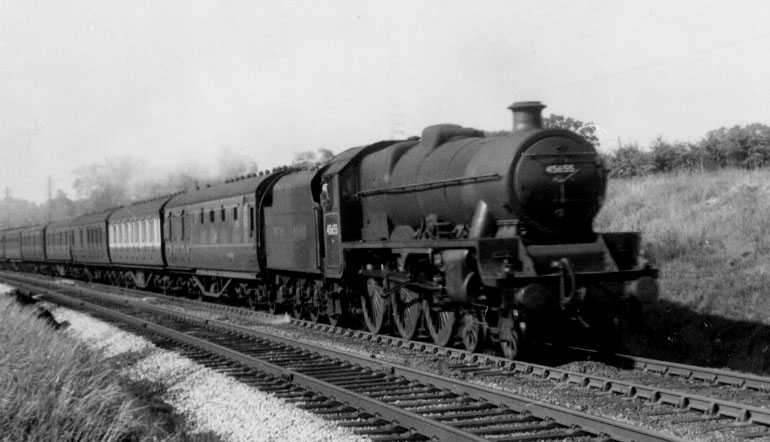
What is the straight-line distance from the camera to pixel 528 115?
35.8 ft

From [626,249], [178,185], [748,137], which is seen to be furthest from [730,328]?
[178,185]

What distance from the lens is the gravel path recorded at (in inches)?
286

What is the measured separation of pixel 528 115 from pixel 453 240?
2.07 metres

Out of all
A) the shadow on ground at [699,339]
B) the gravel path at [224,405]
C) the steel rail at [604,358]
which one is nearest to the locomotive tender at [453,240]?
the steel rail at [604,358]

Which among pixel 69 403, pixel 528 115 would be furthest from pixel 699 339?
pixel 69 403

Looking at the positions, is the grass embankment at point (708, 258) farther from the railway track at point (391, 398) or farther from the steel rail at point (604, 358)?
the railway track at point (391, 398)

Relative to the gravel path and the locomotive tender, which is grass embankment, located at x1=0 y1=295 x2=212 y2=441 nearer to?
the gravel path

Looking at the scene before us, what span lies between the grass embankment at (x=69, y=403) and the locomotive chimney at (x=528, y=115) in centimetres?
587

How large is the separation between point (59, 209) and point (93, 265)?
3618 inches

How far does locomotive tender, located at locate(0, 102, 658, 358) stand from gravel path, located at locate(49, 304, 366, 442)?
3063 mm

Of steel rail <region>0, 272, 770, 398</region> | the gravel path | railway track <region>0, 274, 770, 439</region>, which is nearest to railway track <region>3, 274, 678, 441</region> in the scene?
the gravel path

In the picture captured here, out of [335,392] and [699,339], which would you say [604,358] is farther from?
[335,392]

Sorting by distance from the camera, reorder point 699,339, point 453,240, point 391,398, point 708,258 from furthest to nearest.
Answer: point 708,258, point 699,339, point 453,240, point 391,398

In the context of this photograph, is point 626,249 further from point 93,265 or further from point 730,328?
point 93,265
